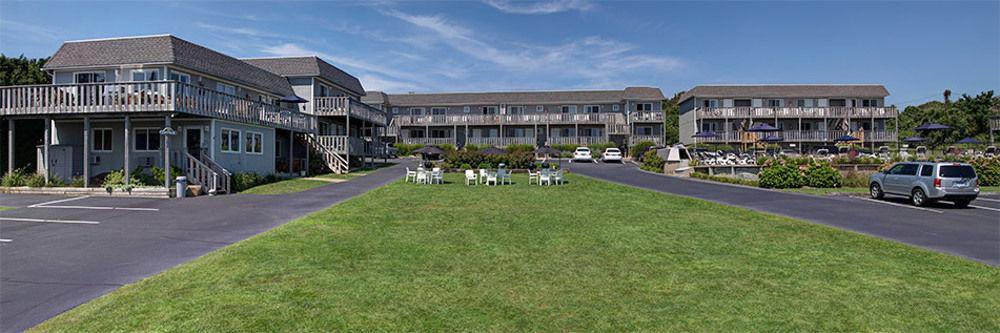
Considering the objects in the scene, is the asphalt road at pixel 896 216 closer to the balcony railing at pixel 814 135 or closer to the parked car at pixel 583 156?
the parked car at pixel 583 156

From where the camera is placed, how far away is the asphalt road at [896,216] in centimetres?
1160

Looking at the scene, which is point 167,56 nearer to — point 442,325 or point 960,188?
point 442,325

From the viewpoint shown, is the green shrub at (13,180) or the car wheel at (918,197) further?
the green shrub at (13,180)

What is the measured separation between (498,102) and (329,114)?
3051 centimetres

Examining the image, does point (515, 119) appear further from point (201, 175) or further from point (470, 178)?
point (201, 175)

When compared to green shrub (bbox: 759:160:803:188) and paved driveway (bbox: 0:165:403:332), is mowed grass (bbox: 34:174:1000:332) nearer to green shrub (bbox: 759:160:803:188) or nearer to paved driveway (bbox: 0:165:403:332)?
paved driveway (bbox: 0:165:403:332)

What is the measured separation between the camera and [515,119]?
62.3 m

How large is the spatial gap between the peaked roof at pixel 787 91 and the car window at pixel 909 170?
39.7 meters

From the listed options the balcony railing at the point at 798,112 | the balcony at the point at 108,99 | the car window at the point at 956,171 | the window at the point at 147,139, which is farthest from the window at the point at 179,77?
the balcony railing at the point at 798,112

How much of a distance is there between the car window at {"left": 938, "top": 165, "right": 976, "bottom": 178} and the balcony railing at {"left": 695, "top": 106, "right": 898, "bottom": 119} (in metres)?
39.6

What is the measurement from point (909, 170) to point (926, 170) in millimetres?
877

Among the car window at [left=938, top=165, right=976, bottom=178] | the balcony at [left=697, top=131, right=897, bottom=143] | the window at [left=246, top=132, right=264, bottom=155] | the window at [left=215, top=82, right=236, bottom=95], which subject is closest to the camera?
the car window at [left=938, top=165, right=976, bottom=178]

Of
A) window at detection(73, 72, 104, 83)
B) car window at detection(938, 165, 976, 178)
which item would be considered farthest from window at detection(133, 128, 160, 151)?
car window at detection(938, 165, 976, 178)

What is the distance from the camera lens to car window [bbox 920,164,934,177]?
1884 cm
